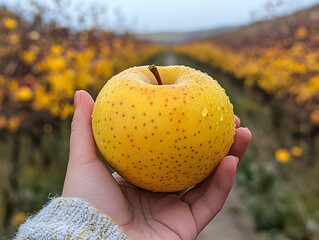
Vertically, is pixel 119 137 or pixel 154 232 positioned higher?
pixel 119 137

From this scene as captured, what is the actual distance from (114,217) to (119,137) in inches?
10.9

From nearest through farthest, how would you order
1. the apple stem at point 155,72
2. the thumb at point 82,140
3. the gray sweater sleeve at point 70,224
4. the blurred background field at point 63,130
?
the gray sweater sleeve at point 70,224 → the apple stem at point 155,72 → the thumb at point 82,140 → the blurred background field at point 63,130

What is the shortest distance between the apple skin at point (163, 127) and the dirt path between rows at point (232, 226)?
263 cm

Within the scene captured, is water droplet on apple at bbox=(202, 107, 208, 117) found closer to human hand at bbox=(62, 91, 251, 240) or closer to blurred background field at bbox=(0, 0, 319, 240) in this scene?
human hand at bbox=(62, 91, 251, 240)

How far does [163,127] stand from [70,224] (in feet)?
1.17

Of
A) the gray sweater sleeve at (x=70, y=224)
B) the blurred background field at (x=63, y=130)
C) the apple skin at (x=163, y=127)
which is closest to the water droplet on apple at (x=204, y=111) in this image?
the apple skin at (x=163, y=127)

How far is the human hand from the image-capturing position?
4.89ft

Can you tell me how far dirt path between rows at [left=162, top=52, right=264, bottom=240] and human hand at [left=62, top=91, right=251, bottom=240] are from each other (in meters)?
2.41

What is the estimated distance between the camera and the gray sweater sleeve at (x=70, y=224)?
1299 millimetres

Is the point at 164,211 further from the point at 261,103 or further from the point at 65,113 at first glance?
the point at 261,103

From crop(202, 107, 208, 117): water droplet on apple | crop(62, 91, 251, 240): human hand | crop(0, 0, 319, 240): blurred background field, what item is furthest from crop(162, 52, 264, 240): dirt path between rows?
crop(202, 107, 208, 117): water droplet on apple

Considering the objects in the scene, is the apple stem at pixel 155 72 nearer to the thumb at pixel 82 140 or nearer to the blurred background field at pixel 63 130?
the thumb at pixel 82 140

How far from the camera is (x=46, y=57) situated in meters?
4.17

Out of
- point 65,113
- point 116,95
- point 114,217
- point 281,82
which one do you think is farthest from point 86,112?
point 281,82
